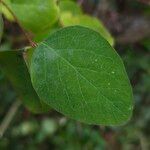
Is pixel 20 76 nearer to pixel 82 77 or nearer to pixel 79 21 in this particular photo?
pixel 82 77

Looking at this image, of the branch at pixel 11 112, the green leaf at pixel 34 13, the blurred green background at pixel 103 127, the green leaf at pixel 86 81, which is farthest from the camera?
the blurred green background at pixel 103 127

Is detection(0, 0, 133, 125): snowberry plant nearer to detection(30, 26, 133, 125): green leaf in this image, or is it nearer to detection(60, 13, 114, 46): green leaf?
detection(30, 26, 133, 125): green leaf

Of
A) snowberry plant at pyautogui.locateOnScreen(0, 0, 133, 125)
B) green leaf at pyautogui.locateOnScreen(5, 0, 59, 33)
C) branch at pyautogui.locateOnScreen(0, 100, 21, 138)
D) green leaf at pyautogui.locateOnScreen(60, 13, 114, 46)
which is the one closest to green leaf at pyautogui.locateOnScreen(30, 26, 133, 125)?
snowberry plant at pyautogui.locateOnScreen(0, 0, 133, 125)

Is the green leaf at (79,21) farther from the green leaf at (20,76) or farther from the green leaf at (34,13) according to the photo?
the green leaf at (20,76)

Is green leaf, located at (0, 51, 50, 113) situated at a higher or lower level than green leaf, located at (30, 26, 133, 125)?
lower

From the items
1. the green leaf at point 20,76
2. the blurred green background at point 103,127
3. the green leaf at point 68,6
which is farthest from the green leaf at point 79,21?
the blurred green background at point 103,127

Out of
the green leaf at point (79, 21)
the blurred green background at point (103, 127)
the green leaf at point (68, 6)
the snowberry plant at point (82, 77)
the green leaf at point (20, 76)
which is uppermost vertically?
the snowberry plant at point (82, 77)
